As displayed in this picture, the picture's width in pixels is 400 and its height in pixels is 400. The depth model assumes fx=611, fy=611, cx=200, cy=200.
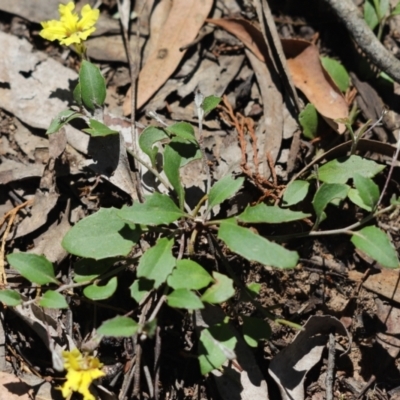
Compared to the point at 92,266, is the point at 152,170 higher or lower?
higher

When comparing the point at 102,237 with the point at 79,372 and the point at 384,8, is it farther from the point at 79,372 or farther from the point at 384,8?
the point at 384,8

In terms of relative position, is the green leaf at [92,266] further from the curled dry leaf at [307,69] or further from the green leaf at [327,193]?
the curled dry leaf at [307,69]

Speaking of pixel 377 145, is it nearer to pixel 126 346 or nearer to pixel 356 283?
pixel 356 283

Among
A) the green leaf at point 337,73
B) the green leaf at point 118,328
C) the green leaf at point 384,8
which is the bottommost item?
the green leaf at point 118,328

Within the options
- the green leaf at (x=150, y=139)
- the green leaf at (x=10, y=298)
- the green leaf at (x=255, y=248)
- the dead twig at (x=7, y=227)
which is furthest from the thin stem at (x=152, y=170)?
the green leaf at (x=10, y=298)

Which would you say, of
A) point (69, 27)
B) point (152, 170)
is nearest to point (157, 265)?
point (152, 170)
